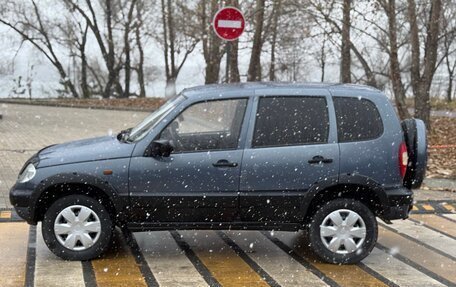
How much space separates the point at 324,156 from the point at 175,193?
1.39 metres

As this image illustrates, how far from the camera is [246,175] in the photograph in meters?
6.39

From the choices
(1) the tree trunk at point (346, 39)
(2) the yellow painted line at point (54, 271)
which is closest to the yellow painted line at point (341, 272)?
(2) the yellow painted line at point (54, 271)

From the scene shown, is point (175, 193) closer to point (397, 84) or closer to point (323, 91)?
point (323, 91)

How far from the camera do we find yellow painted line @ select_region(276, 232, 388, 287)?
5.91m

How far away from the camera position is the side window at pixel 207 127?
6.47 meters

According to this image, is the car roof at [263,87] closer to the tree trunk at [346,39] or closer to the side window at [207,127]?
the side window at [207,127]

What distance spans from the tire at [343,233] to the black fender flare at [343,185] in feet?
0.52

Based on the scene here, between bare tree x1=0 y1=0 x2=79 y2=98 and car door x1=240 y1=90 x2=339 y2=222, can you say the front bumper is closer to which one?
car door x1=240 y1=90 x2=339 y2=222

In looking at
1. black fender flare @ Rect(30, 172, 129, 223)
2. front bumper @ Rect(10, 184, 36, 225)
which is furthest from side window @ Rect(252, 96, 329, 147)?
front bumper @ Rect(10, 184, 36, 225)

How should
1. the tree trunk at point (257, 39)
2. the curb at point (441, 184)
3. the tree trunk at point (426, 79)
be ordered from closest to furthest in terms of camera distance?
the curb at point (441, 184) < the tree trunk at point (426, 79) < the tree trunk at point (257, 39)

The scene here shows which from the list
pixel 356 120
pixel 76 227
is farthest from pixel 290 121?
pixel 76 227

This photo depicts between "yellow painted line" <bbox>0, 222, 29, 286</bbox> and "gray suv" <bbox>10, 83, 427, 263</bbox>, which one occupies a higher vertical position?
"gray suv" <bbox>10, 83, 427, 263</bbox>

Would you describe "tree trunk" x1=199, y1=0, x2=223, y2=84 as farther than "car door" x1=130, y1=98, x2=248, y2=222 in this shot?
Yes

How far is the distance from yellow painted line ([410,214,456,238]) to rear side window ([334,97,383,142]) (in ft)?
6.67
